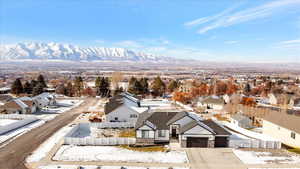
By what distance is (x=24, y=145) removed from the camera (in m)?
26.4

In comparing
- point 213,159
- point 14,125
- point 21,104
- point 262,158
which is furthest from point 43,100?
point 262,158

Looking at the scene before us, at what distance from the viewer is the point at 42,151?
2448 centimetres

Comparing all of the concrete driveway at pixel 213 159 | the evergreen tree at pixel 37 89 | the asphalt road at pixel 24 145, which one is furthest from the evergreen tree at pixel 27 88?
→ the concrete driveway at pixel 213 159

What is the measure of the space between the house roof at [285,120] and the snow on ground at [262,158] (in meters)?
6.12

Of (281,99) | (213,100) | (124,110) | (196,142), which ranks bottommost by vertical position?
(196,142)

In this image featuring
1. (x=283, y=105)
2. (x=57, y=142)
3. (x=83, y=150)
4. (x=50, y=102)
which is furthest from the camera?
(x=283, y=105)

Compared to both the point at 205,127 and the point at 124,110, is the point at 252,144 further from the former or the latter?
the point at 124,110

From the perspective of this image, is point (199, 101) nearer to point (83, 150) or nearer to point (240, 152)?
point (240, 152)

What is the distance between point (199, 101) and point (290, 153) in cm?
3728

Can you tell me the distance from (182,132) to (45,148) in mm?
16835

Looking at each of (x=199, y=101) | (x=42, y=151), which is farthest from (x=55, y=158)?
(x=199, y=101)

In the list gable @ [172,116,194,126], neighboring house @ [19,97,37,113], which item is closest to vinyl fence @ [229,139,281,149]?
gable @ [172,116,194,126]

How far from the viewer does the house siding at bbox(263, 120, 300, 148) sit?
27.9 m

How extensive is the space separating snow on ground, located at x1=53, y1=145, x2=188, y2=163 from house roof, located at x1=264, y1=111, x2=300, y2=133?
16.3m
